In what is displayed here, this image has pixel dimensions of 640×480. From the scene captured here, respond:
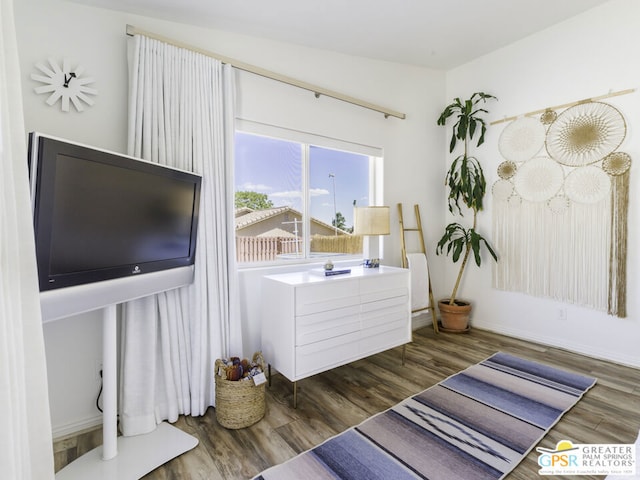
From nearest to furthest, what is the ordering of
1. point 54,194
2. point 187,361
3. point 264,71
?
point 54,194 < point 187,361 < point 264,71

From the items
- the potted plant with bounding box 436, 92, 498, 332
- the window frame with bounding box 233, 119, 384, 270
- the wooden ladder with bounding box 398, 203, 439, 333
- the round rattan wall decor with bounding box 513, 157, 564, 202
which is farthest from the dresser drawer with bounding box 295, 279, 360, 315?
the round rattan wall decor with bounding box 513, 157, 564, 202

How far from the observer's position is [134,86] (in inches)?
73.0

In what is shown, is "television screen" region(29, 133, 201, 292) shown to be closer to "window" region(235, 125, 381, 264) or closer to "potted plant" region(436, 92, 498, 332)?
"window" region(235, 125, 381, 264)

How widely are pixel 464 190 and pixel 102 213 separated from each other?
11.0 feet

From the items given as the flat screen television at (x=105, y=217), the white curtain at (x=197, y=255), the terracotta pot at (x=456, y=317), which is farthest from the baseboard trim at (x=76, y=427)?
the terracotta pot at (x=456, y=317)

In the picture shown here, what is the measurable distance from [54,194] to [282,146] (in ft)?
5.90

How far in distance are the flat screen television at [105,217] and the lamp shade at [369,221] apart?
4.36 ft

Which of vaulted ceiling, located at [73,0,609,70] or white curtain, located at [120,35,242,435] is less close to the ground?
vaulted ceiling, located at [73,0,609,70]

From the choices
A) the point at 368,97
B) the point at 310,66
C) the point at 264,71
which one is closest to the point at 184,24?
the point at 264,71

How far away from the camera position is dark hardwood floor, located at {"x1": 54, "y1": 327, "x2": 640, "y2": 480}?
1.65 m

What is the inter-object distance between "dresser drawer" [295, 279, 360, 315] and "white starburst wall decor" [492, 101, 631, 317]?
6.81 ft

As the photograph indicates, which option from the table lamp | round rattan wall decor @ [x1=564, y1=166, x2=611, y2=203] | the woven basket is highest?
round rattan wall decor @ [x1=564, y1=166, x2=611, y2=203]

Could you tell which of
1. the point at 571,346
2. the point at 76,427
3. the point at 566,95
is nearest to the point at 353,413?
the point at 76,427

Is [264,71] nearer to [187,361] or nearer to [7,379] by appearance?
[187,361]
